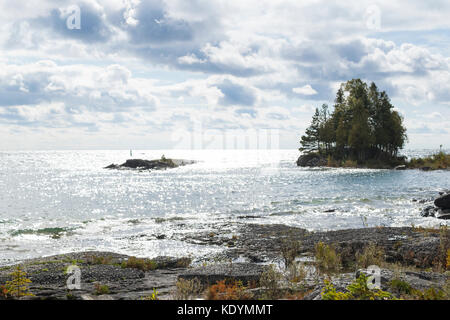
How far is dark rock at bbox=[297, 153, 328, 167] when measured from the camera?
122169 millimetres

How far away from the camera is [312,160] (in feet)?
420

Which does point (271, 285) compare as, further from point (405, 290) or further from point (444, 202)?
point (444, 202)

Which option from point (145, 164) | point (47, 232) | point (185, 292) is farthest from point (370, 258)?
point (145, 164)

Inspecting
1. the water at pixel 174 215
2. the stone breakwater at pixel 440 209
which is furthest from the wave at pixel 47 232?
the stone breakwater at pixel 440 209

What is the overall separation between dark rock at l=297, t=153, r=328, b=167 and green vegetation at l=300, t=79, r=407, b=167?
724 centimetres

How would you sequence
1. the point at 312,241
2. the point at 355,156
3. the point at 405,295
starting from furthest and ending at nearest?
the point at 355,156 → the point at 312,241 → the point at 405,295

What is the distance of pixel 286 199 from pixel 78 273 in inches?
1572

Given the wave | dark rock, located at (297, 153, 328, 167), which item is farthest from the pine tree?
the wave

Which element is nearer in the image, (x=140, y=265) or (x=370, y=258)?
(x=370, y=258)

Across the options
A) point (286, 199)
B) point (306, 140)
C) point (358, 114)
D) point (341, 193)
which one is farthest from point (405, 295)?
point (306, 140)

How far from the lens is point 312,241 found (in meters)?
24.5

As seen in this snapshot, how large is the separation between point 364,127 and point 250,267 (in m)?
88.7
